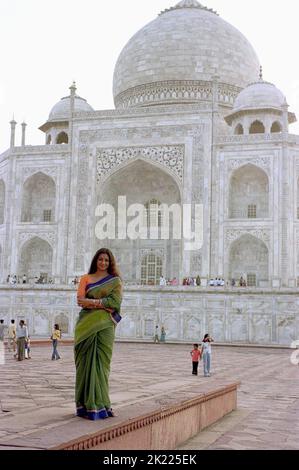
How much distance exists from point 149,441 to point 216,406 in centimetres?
171

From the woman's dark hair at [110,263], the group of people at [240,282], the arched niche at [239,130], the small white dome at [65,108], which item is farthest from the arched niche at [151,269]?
the woman's dark hair at [110,263]

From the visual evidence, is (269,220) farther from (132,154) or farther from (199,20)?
(199,20)

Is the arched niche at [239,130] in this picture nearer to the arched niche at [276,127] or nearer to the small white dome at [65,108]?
the arched niche at [276,127]

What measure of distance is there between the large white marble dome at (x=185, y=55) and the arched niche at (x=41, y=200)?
6.02 metres

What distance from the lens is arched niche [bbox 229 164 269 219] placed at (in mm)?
24250

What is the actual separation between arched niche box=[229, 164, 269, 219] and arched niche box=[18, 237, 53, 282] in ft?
24.5

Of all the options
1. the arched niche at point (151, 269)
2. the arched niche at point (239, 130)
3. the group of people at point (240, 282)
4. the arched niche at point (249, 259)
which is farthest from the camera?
the arched niche at point (239, 130)

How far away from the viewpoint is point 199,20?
30.5 metres

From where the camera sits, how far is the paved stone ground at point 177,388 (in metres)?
4.54

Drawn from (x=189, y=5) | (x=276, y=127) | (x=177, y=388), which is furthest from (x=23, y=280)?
(x=177, y=388)

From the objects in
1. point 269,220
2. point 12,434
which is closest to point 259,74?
point 269,220

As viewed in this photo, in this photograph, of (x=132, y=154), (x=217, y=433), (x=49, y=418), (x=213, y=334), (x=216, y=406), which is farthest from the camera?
(x=132, y=154)

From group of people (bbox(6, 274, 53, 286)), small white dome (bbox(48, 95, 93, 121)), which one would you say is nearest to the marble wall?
group of people (bbox(6, 274, 53, 286))

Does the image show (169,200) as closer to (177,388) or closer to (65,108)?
(65,108)
